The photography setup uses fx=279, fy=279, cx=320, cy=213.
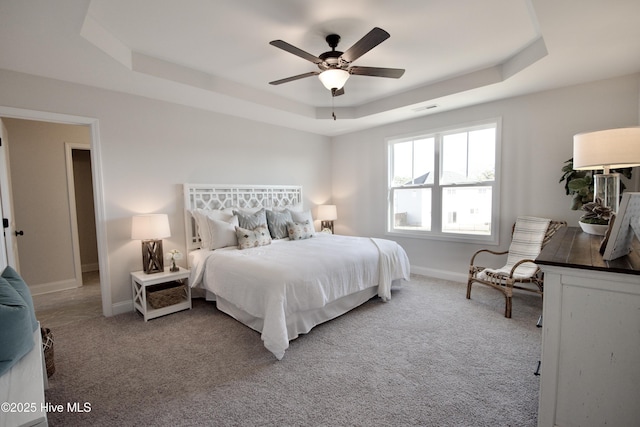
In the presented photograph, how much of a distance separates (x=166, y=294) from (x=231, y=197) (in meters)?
1.62

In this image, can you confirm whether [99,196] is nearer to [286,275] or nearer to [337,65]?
[286,275]

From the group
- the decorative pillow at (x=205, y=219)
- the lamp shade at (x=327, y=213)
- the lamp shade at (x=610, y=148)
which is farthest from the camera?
the lamp shade at (x=327, y=213)

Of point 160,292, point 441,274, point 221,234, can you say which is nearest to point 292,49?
point 221,234

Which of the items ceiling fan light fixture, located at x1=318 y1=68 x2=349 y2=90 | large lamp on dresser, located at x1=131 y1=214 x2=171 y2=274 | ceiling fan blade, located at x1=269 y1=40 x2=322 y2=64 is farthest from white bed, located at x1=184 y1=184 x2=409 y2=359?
ceiling fan blade, located at x1=269 y1=40 x2=322 y2=64

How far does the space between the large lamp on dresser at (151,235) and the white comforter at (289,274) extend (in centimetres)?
42

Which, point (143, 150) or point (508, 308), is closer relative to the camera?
point (508, 308)

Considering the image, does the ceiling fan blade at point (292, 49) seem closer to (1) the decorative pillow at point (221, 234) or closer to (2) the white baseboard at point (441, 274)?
(1) the decorative pillow at point (221, 234)

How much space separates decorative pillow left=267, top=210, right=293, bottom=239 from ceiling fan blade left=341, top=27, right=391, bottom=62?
8.02ft

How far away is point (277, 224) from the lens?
412 cm

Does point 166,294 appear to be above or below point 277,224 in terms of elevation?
below

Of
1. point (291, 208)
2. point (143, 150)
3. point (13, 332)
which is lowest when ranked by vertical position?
point (13, 332)

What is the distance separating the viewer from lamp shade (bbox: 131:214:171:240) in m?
3.09

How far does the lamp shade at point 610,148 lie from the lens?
162 centimetres

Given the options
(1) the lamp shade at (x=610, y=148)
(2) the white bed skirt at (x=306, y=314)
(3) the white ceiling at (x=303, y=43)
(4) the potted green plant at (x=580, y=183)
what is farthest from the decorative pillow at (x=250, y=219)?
(4) the potted green plant at (x=580, y=183)
